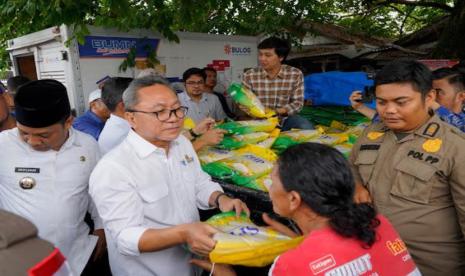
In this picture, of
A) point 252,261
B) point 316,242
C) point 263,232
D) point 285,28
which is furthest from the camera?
point 285,28

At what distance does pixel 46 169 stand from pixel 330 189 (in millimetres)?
1580

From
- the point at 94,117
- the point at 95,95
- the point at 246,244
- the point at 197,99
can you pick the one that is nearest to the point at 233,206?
the point at 246,244

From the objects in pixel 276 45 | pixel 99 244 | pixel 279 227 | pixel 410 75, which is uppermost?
pixel 276 45

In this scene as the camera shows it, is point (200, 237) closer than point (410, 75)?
Yes

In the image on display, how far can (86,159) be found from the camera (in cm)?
217

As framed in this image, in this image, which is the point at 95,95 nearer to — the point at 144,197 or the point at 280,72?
the point at 280,72

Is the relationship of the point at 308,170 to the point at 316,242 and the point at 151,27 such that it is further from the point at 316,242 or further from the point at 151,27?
the point at 151,27

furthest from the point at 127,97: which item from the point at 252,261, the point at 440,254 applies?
the point at 440,254

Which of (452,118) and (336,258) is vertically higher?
(452,118)

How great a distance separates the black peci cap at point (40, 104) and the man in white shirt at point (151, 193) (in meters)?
0.39

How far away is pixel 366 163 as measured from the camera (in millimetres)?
2088

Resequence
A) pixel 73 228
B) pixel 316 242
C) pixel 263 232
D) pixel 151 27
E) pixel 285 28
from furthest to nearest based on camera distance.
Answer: pixel 285 28, pixel 151 27, pixel 73 228, pixel 263 232, pixel 316 242

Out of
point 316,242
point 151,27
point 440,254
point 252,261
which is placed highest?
point 151,27

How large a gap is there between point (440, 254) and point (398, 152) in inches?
21.9
